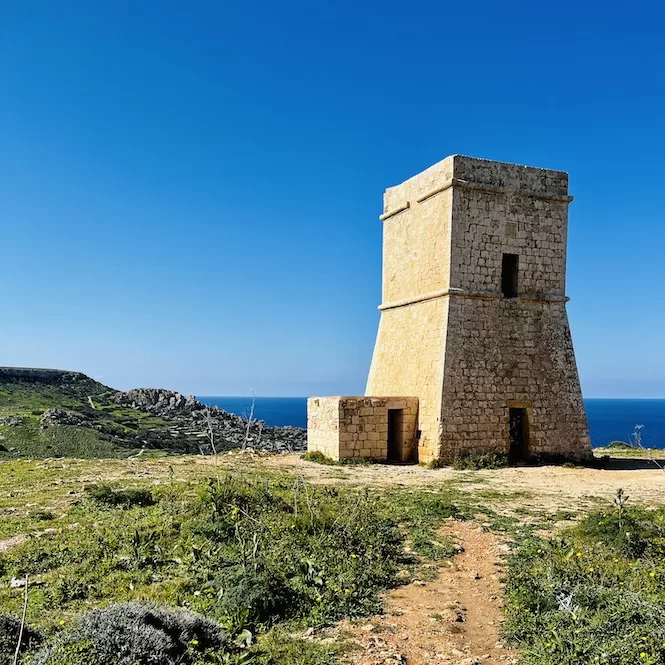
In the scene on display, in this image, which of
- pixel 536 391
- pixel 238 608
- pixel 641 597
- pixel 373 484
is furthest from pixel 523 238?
pixel 238 608

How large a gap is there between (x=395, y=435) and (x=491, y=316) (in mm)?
3832

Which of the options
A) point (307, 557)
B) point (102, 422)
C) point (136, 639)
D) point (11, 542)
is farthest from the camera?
point (102, 422)

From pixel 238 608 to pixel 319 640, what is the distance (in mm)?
762

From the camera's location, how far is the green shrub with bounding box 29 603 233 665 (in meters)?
4.08

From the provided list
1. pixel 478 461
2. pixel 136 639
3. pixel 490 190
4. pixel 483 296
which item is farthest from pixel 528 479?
pixel 136 639

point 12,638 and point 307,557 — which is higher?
point 307,557

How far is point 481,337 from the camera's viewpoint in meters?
14.9

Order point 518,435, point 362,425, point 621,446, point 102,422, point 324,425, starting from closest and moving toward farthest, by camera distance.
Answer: point 362,425
point 518,435
point 324,425
point 621,446
point 102,422

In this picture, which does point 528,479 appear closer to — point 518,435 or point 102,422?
point 518,435

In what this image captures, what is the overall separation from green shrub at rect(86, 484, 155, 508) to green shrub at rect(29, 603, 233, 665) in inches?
156

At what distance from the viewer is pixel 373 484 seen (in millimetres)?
10930

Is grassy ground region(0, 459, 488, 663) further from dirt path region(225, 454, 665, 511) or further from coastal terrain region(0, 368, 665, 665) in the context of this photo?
dirt path region(225, 454, 665, 511)

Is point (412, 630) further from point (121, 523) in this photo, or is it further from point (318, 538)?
point (121, 523)

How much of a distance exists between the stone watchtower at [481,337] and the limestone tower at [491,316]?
0.03 meters
